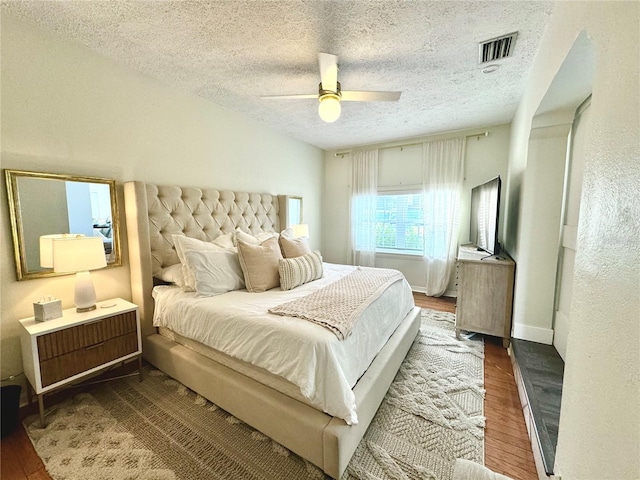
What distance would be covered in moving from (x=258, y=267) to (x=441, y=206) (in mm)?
3230

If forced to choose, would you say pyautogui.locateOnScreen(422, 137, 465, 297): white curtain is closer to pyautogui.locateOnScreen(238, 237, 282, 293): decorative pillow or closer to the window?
the window

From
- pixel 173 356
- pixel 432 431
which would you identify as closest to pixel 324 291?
pixel 432 431

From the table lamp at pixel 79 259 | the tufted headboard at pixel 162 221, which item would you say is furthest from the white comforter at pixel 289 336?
the table lamp at pixel 79 259

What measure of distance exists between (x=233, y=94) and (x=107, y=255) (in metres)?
2.04

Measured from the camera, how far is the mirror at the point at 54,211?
5.81 ft

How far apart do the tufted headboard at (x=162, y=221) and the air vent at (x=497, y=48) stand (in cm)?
282

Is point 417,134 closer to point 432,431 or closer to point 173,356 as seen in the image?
point 432,431

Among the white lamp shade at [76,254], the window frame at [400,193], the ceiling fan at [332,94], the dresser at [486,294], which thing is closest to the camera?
the white lamp shade at [76,254]

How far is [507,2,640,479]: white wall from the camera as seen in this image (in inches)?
25.8

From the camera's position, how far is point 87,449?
1.51 metres

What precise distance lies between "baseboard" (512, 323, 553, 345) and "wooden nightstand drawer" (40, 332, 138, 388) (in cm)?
341

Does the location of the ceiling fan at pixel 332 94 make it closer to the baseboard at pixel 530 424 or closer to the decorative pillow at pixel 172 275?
the decorative pillow at pixel 172 275

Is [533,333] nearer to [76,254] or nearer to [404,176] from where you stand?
[404,176]

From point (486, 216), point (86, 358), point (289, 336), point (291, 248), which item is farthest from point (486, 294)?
point (86, 358)
